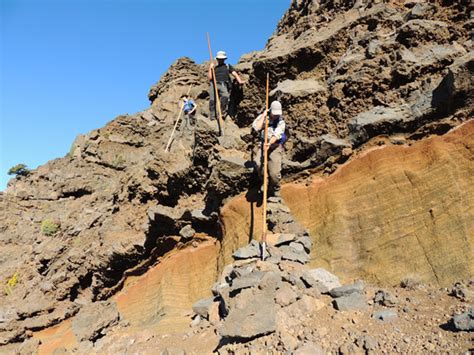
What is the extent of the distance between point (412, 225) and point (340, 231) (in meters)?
1.25

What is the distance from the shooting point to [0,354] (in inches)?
384

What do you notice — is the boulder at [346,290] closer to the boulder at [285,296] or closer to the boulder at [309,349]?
the boulder at [285,296]

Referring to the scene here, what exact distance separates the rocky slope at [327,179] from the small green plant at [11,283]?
6 cm

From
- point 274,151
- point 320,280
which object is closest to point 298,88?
point 274,151

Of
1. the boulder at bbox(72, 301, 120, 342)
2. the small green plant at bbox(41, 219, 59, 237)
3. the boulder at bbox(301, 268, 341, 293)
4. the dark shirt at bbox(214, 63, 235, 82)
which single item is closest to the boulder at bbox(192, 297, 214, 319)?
the boulder at bbox(301, 268, 341, 293)

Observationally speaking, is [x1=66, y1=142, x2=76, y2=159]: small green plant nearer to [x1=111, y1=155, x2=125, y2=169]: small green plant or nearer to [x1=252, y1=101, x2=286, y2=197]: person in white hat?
[x1=111, y1=155, x2=125, y2=169]: small green plant

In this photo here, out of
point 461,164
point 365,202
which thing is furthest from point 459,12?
point 365,202

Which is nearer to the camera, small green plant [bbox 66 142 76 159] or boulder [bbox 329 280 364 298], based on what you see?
boulder [bbox 329 280 364 298]

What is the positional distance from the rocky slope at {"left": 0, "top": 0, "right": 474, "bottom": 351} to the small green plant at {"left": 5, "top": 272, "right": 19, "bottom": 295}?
2.3 inches

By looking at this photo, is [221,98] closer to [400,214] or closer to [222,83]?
[222,83]

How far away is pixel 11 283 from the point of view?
539 inches

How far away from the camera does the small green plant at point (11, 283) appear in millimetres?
13250

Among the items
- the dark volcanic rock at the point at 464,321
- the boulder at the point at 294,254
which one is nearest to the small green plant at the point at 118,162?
the boulder at the point at 294,254

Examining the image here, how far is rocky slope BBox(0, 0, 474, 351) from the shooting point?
A: 6.06 metres
